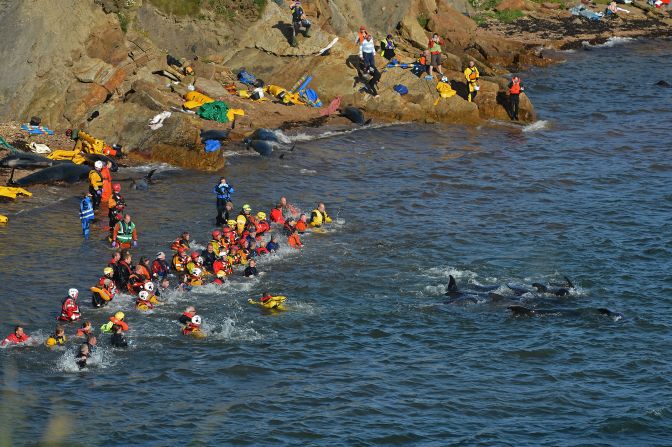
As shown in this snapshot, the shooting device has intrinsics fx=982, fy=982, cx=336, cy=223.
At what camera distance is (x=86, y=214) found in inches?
1315

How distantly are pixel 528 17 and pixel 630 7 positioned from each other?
10443mm

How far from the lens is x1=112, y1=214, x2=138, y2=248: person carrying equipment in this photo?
107 ft

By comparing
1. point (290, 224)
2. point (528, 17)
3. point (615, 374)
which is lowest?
point (615, 374)

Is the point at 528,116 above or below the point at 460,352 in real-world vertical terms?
above

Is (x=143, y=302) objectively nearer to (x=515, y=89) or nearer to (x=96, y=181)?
(x=96, y=181)

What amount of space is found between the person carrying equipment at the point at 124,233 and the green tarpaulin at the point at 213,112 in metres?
13.9

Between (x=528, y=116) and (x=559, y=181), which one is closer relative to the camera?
(x=559, y=181)

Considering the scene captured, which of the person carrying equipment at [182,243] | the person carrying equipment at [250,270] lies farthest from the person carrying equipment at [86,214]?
the person carrying equipment at [250,270]

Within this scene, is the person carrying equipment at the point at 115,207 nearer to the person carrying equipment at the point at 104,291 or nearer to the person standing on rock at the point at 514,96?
the person carrying equipment at the point at 104,291

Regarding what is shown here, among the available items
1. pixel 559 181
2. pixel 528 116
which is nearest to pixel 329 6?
pixel 528 116

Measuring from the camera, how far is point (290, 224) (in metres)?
34.5

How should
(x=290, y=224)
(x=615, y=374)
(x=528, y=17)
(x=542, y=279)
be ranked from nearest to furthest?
(x=615, y=374) → (x=542, y=279) → (x=290, y=224) → (x=528, y=17)

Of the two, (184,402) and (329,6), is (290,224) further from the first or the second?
(329,6)

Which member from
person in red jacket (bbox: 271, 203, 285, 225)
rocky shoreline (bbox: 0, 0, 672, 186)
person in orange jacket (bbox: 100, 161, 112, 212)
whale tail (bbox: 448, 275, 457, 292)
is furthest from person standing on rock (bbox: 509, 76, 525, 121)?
person in orange jacket (bbox: 100, 161, 112, 212)
